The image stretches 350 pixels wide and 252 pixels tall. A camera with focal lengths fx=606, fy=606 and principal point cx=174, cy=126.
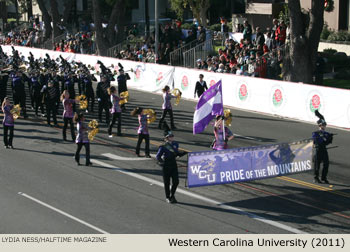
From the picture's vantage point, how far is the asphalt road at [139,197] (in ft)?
42.4

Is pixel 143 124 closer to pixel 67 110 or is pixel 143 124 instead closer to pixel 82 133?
pixel 82 133

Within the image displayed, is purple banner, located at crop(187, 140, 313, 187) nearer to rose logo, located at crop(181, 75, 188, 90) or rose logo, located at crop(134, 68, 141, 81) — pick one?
rose logo, located at crop(181, 75, 188, 90)

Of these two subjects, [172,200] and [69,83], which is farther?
[69,83]

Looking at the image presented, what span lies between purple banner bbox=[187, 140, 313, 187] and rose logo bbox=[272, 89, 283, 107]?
372 inches

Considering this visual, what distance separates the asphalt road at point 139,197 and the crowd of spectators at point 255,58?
8.50 m

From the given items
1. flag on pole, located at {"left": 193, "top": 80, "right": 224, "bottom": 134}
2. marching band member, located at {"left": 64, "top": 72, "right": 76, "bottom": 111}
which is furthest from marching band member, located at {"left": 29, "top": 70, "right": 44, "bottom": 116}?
flag on pole, located at {"left": 193, "top": 80, "right": 224, "bottom": 134}

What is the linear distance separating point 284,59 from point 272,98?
143 inches

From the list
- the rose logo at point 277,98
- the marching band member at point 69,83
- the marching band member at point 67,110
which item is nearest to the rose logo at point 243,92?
the rose logo at point 277,98

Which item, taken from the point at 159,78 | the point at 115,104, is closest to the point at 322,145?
the point at 115,104

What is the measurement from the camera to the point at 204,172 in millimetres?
14516

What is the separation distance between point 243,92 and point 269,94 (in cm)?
→ 154

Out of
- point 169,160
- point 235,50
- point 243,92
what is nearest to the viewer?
point 169,160

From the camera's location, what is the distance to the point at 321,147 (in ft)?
51.8

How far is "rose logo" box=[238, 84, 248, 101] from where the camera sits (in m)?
26.6
